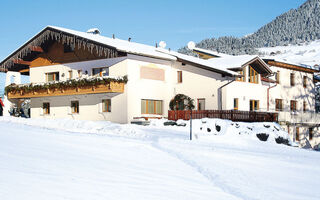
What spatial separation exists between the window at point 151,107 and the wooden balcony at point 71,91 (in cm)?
236

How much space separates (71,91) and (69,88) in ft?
1.09

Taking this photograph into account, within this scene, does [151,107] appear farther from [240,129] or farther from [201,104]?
[240,129]

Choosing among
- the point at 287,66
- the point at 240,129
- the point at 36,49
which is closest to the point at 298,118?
the point at 287,66

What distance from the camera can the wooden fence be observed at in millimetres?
28656

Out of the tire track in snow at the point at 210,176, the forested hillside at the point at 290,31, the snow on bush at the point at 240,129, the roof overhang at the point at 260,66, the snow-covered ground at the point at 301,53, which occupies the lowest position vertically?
the tire track in snow at the point at 210,176

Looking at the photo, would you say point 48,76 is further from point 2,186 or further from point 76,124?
point 2,186

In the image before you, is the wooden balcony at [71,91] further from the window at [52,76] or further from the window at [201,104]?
the window at [201,104]

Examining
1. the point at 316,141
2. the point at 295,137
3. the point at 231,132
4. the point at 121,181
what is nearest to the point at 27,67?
the point at 231,132

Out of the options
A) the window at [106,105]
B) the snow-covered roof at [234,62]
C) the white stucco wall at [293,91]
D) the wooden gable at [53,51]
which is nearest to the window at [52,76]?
the wooden gable at [53,51]

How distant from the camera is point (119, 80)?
30219 millimetres

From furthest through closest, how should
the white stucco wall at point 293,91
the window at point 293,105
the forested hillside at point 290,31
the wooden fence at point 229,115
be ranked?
1. the forested hillside at point 290,31
2. the window at point 293,105
3. the white stucco wall at point 293,91
4. the wooden fence at point 229,115

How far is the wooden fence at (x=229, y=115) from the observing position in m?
28.7

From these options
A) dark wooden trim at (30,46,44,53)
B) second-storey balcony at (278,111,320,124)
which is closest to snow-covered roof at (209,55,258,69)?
second-storey balcony at (278,111,320,124)

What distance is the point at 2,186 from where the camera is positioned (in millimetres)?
6379
